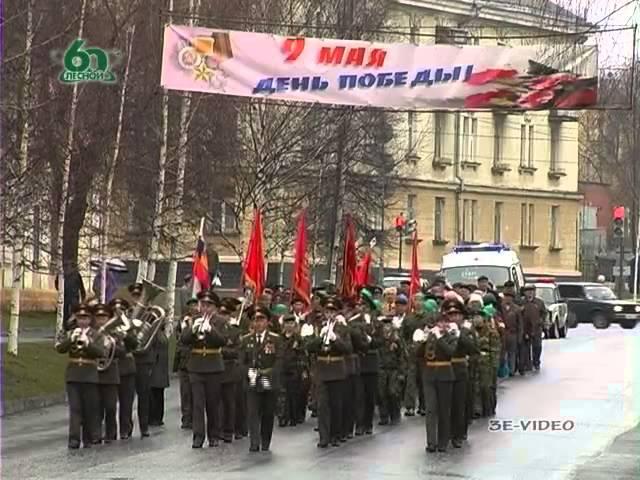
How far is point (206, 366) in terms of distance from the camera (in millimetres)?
17266

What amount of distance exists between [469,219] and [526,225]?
3.89m

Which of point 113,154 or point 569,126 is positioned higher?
point 569,126

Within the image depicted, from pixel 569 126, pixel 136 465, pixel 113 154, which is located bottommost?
pixel 136 465

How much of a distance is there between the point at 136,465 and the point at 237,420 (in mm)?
3095

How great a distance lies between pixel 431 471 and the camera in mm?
15070

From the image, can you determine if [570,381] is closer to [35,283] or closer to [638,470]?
[638,470]

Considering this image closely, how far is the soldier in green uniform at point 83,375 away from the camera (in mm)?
16859

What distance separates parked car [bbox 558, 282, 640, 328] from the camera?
5109cm

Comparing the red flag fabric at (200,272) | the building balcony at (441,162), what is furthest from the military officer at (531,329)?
the building balcony at (441,162)

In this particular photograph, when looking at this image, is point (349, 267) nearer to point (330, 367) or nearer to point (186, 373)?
point (186, 373)

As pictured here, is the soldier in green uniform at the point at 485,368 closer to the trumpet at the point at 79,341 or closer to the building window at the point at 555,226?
the trumpet at the point at 79,341

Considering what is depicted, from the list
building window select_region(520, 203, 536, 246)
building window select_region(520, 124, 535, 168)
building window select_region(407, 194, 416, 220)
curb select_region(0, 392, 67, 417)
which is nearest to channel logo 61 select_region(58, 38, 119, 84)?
curb select_region(0, 392, 67, 417)

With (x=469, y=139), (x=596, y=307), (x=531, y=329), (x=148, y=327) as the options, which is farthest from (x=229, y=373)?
(x=469, y=139)

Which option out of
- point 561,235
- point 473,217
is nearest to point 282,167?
point 473,217
